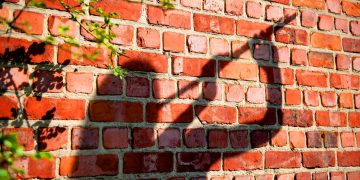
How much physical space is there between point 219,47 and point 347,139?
743mm

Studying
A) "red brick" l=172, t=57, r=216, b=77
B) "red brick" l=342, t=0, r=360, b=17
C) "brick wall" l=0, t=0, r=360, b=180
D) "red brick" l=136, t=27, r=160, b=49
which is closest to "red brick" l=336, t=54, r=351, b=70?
"brick wall" l=0, t=0, r=360, b=180

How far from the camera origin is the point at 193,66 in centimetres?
127

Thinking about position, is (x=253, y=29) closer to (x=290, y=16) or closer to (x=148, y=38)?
(x=290, y=16)

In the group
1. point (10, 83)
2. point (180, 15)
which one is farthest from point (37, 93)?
point (180, 15)

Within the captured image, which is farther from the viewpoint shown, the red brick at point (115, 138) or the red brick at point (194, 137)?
the red brick at point (194, 137)

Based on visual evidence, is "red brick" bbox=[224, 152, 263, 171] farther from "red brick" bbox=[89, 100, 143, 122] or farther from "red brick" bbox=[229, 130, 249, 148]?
"red brick" bbox=[89, 100, 143, 122]

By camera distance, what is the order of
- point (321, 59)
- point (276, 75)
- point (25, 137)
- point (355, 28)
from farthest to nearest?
point (355, 28) → point (321, 59) → point (276, 75) → point (25, 137)

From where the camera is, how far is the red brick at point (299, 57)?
4.79 feet

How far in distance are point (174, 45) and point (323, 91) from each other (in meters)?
0.72

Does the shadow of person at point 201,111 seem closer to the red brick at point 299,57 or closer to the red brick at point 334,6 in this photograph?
the red brick at point 299,57

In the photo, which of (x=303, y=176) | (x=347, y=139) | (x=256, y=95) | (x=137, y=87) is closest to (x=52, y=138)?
(x=137, y=87)

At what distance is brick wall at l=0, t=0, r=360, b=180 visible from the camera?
1052 millimetres

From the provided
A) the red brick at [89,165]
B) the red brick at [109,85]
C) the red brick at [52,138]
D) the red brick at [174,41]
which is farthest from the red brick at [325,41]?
the red brick at [52,138]

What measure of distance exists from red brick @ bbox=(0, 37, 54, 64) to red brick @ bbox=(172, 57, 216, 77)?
432mm
